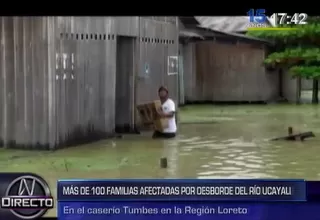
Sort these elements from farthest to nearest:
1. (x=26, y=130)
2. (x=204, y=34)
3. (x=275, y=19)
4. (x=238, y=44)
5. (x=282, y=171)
Result: (x=238, y=44) → (x=204, y=34) → (x=26, y=130) → (x=282, y=171) → (x=275, y=19)

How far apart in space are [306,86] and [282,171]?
9.07 metres

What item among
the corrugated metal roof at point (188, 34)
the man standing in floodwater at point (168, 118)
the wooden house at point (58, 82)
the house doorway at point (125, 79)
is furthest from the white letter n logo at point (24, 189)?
the corrugated metal roof at point (188, 34)

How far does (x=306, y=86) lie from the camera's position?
677 inches

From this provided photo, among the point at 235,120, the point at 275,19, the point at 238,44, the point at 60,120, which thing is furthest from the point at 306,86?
the point at 275,19

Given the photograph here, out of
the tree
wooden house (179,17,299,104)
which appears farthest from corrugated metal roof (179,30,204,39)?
the tree

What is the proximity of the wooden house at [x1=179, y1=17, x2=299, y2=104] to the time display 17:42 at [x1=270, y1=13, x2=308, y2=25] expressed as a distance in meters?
11.8

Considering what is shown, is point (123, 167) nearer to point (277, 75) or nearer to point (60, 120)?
point (60, 120)

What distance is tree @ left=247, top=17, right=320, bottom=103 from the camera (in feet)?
24.8

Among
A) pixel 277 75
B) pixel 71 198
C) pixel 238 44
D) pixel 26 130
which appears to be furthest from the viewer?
pixel 277 75

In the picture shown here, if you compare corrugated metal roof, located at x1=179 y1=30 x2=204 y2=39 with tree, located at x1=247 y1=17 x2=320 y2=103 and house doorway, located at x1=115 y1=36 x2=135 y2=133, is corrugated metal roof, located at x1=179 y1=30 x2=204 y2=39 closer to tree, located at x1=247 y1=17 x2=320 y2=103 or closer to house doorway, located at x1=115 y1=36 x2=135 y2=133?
tree, located at x1=247 y1=17 x2=320 y2=103
